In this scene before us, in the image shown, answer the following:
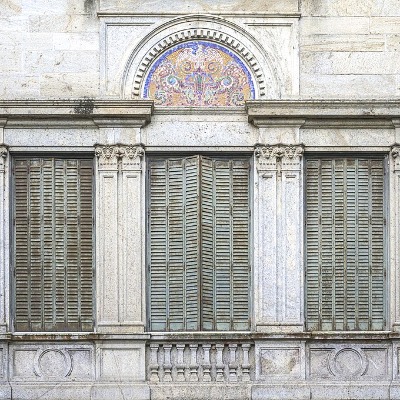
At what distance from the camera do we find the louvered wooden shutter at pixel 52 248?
18.7 m

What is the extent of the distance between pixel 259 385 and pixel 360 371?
4.85ft

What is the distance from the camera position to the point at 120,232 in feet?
60.6

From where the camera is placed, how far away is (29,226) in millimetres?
18672

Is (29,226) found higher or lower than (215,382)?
higher

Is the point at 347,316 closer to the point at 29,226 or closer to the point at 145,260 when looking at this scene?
the point at 145,260

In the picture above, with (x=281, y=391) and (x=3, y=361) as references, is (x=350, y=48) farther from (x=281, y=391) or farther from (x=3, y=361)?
(x=3, y=361)

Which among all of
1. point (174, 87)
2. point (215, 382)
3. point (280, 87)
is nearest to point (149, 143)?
point (174, 87)

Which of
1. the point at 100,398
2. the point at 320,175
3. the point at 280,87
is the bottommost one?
the point at 100,398

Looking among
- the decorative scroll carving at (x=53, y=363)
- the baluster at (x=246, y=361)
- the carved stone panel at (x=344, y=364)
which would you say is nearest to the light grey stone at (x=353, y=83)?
the carved stone panel at (x=344, y=364)

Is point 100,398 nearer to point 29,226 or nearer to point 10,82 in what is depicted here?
point 29,226

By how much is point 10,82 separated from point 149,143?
7.10ft

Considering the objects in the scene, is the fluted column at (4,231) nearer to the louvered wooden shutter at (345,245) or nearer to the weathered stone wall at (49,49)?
the weathered stone wall at (49,49)

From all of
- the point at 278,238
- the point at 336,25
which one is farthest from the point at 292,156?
the point at 336,25

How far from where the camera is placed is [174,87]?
18766mm
